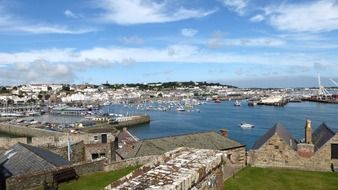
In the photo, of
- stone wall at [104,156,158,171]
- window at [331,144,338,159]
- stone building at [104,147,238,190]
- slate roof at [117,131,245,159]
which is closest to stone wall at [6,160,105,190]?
stone wall at [104,156,158,171]

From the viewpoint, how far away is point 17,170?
21594mm

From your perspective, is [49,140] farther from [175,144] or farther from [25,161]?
[25,161]

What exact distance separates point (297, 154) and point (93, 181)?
517 inches

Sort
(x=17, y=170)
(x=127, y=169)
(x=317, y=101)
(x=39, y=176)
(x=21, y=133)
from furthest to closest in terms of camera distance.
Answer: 1. (x=317, y=101)
2. (x=21, y=133)
3. (x=127, y=169)
4. (x=17, y=170)
5. (x=39, y=176)

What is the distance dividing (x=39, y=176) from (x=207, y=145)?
540 inches

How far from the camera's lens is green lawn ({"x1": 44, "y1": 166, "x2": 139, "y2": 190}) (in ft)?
66.1

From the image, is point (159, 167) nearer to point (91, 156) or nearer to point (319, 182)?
point (319, 182)

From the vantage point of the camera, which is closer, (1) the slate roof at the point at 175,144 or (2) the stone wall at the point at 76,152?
(1) the slate roof at the point at 175,144

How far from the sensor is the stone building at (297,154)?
25906mm

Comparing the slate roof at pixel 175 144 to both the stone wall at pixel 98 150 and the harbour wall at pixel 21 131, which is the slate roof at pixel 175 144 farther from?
the harbour wall at pixel 21 131

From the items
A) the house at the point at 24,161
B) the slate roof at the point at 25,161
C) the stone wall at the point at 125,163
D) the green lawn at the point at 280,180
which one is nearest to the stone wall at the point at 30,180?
the house at the point at 24,161

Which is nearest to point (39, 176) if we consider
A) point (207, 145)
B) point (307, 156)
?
point (207, 145)

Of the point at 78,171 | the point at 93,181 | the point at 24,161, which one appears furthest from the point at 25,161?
the point at 93,181

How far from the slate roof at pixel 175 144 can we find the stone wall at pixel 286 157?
2.99 m
